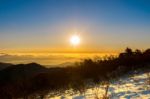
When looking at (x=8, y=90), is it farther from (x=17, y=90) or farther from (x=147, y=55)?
(x=147, y=55)

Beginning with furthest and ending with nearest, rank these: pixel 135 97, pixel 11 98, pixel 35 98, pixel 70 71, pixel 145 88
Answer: pixel 70 71 → pixel 11 98 → pixel 35 98 → pixel 145 88 → pixel 135 97

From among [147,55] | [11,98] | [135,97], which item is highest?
[147,55]

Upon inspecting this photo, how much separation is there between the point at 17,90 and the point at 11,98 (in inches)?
74.1

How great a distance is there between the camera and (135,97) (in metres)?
6.95

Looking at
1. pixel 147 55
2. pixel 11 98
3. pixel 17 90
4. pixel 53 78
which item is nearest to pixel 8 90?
pixel 17 90

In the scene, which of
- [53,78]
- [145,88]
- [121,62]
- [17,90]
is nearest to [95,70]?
[121,62]

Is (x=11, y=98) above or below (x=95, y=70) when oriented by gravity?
below

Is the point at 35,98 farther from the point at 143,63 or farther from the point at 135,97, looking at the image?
the point at 143,63

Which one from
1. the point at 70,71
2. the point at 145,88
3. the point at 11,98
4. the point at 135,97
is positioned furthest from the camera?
the point at 70,71

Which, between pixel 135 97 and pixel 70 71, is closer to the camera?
pixel 135 97

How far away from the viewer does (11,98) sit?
47.5 ft

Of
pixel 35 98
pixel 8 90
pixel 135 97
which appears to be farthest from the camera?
pixel 8 90

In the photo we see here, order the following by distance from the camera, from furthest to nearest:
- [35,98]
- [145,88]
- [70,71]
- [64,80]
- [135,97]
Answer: [70,71] → [64,80] → [35,98] → [145,88] → [135,97]

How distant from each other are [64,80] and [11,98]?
4.45 m
